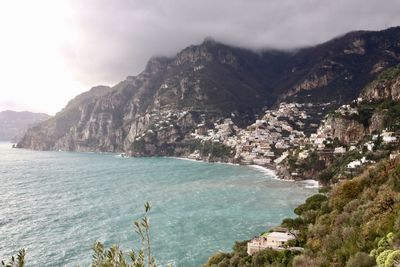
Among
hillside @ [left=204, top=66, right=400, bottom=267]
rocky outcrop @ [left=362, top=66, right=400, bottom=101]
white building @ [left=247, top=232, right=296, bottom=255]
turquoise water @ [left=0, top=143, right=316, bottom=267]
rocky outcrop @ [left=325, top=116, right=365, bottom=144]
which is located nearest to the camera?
hillside @ [left=204, top=66, right=400, bottom=267]

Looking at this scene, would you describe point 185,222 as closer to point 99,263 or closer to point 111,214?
point 111,214

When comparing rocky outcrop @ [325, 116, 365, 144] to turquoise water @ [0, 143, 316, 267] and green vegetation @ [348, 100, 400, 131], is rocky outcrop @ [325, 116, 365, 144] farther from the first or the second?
turquoise water @ [0, 143, 316, 267]

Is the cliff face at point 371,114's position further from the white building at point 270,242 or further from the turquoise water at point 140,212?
the white building at point 270,242

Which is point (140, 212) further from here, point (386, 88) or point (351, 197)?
point (386, 88)

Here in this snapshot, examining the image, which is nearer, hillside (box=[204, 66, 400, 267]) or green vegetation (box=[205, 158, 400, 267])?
green vegetation (box=[205, 158, 400, 267])

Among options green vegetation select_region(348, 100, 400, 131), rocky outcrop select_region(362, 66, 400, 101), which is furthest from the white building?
rocky outcrop select_region(362, 66, 400, 101)

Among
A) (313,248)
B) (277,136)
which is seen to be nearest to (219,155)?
(277,136)

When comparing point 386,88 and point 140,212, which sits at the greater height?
point 386,88

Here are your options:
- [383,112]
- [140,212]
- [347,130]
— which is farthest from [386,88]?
[140,212]

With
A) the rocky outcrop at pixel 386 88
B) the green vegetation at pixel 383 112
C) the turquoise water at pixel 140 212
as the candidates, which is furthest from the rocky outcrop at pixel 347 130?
the turquoise water at pixel 140 212
